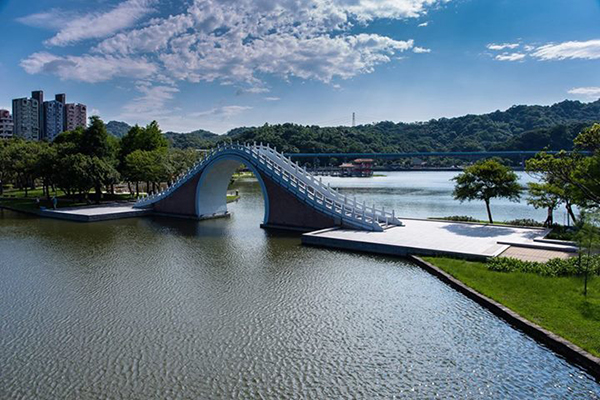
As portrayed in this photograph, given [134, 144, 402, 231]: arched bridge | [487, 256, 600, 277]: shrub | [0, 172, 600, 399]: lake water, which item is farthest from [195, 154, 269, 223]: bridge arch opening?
[487, 256, 600, 277]: shrub

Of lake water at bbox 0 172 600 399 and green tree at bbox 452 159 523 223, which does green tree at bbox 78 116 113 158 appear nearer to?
lake water at bbox 0 172 600 399

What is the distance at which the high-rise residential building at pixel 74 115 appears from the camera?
5379 inches

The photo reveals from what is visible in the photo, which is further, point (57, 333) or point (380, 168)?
point (380, 168)

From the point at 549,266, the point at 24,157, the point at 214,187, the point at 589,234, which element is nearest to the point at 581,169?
the point at 549,266

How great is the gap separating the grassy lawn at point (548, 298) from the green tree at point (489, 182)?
10.0 m

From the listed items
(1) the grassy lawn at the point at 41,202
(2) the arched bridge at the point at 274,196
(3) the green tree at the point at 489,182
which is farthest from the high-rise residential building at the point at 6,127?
(3) the green tree at the point at 489,182

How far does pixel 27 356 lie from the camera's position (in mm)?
9156

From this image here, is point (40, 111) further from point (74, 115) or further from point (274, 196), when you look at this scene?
point (274, 196)

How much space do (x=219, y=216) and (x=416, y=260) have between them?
18611 mm

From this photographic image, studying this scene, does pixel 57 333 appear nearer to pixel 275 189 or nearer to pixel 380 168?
pixel 275 189

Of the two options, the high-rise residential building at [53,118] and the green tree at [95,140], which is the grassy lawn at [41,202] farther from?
the high-rise residential building at [53,118]

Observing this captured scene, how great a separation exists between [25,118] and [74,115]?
19.1 meters

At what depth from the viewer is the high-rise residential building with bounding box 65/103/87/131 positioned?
13662cm

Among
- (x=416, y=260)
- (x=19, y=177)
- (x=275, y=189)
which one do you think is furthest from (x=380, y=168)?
(x=416, y=260)
